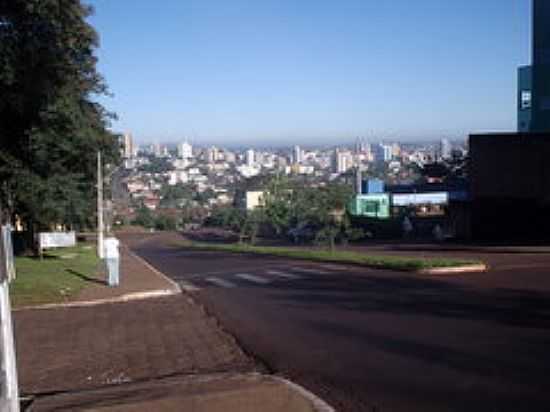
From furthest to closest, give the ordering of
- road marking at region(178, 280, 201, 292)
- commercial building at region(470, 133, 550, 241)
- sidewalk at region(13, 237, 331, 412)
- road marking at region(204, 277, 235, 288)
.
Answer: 1. commercial building at region(470, 133, 550, 241)
2. road marking at region(204, 277, 235, 288)
3. road marking at region(178, 280, 201, 292)
4. sidewalk at region(13, 237, 331, 412)

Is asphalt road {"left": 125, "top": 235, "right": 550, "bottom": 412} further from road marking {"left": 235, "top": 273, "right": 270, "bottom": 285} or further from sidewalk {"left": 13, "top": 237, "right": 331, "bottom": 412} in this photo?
road marking {"left": 235, "top": 273, "right": 270, "bottom": 285}

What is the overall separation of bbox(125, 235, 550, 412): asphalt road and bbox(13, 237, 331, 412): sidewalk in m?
0.57

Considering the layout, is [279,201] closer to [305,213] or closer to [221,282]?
[305,213]

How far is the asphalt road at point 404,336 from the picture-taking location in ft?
27.3

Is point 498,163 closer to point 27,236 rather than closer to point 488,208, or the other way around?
point 488,208

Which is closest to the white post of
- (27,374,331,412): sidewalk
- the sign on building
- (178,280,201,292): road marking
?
(27,374,331,412): sidewalk

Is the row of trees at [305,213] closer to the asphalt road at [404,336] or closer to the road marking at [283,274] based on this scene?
the road marking at [283,274]

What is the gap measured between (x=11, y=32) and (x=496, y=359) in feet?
71.6

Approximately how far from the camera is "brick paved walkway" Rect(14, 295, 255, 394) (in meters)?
10.1

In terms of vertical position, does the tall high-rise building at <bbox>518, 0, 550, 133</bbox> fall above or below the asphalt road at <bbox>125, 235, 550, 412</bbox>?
above

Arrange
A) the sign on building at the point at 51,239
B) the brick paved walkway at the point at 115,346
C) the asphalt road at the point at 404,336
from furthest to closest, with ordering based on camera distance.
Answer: the sign on building at the point at 51,239 < the brick paved walkway at the point at 115,346 < the asphalt road at the point at 404,336

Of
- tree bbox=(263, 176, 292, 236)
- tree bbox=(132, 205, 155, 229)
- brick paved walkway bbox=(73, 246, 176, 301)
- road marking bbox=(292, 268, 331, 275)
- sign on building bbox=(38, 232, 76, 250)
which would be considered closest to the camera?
brick paved walkway bbox=(73, 246, 176, 301)

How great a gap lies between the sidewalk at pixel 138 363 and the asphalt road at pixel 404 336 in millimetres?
569

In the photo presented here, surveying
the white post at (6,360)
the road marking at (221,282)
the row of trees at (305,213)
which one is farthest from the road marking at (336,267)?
the white post at (6,360)
